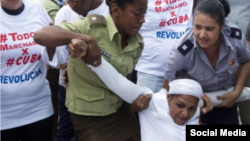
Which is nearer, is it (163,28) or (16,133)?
(16,133)

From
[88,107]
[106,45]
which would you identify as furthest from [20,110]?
[106,45]

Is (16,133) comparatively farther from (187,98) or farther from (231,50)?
(231,50)

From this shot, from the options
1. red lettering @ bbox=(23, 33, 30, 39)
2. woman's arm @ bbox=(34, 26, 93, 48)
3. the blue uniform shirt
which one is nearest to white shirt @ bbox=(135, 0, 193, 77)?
the blue uniform shirt

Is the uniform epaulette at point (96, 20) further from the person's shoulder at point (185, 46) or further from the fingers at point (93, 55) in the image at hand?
the person's shoulder at point (185, 46)

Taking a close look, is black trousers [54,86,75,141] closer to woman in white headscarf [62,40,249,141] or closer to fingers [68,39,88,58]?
woman in white headscarf [62,40,249,141]

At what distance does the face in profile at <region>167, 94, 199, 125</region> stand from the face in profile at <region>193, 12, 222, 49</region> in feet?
1.44

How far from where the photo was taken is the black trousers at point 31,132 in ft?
9.12

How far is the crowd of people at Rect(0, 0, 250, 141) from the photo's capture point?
2.46m

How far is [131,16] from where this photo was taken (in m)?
2.46

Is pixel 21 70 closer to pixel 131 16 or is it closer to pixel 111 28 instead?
pixel 111 28

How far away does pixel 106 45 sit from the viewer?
2479 mm

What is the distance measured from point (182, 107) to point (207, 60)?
1.52ft

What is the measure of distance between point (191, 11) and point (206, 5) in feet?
2.76

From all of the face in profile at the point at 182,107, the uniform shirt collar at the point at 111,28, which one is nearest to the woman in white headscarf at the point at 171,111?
the face in profile at the point at 182,107
